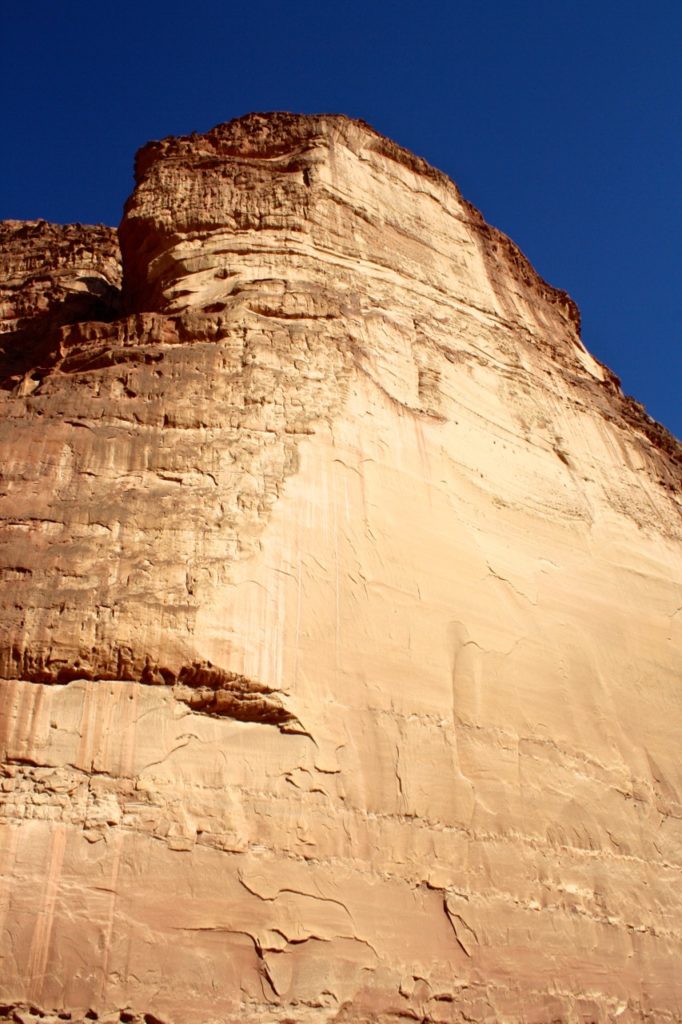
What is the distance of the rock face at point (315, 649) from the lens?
695cm

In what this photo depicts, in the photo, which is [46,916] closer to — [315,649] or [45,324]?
[315,649]

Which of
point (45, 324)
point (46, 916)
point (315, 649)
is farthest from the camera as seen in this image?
point (45, 324)

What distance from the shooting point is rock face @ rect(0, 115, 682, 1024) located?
22.8 ft

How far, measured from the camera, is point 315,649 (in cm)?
833

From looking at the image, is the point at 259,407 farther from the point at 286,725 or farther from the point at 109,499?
the point at 286,725

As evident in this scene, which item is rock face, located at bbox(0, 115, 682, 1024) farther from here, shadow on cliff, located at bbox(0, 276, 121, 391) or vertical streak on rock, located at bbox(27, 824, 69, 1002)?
shadow on cliff, located at bbox(0, 276, 121, 391)

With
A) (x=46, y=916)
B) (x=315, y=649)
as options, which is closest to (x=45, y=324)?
(x=315, y=649)

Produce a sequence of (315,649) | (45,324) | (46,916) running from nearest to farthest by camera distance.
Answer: (46,916) → (315,649) → (45,324)

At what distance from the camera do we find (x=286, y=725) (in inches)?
309

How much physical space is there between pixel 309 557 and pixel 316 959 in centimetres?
324

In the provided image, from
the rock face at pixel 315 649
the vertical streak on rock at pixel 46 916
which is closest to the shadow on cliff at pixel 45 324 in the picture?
the rock face at pixel 315 649

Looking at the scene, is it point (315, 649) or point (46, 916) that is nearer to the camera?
point (46, 916)

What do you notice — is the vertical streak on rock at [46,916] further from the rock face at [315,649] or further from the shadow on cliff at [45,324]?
the shadow on cliff at [45,324]

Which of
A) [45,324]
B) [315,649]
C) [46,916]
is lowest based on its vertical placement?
[46,916]
